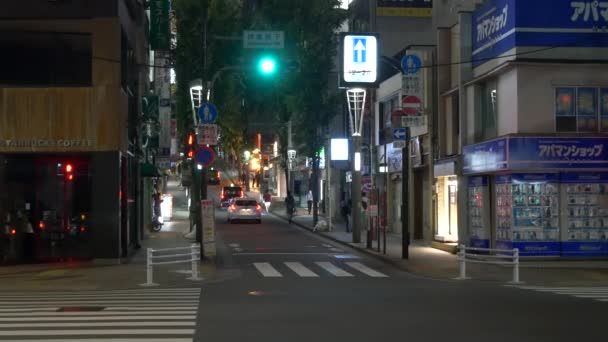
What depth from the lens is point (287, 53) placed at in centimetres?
5559

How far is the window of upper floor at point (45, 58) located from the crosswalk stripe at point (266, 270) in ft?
25.6

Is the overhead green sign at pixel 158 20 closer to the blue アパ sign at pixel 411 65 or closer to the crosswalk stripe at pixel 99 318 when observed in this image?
the blue アパ sign at pixel 411 65

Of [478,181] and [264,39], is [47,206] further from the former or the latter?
[478,181]

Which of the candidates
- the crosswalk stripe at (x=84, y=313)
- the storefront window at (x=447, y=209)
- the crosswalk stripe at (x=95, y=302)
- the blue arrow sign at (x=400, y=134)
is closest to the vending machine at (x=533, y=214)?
the blue arrow sign at (x=400, y=134)

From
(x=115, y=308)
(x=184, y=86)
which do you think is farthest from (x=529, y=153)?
(x=184, y=86)

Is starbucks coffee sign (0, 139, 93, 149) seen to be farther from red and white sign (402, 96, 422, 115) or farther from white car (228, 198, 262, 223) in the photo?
white car (228, 198, 262, 223)

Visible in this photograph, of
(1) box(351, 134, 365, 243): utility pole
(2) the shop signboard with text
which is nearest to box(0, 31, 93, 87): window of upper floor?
(1) box(351, 134, 365, 243): utility pole

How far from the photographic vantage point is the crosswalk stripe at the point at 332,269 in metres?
23.9

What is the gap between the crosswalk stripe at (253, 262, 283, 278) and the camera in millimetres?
23562

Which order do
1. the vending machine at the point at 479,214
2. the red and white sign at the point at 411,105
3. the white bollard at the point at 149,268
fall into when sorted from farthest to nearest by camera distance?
the vending machine at the point at 479,214
the red and white sign at the point at 411,105
the white bollard at the point at 149,268

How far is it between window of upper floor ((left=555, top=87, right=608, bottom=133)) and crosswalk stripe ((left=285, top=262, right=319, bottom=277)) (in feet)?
29.7

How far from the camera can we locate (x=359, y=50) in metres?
33.3

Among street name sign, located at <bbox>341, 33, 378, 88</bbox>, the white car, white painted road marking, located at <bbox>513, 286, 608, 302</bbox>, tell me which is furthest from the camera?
the white car

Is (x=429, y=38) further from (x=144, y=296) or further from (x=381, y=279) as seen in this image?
(x=144, y=296)
